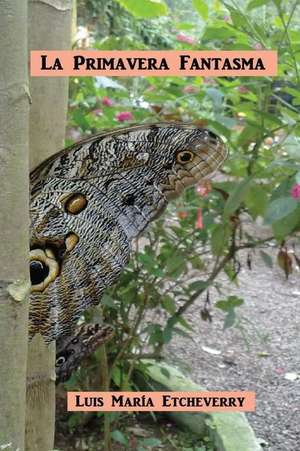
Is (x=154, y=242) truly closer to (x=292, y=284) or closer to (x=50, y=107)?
(x=50, y=107)

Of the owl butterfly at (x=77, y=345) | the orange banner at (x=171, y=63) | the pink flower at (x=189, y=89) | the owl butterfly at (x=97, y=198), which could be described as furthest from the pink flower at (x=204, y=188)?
the owl butterfly at (x=97, y=198)

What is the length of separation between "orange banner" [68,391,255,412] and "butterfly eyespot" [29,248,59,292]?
19.8 inches

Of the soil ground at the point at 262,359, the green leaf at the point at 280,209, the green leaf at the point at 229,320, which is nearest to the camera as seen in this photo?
the green leaf at the point at 280,209

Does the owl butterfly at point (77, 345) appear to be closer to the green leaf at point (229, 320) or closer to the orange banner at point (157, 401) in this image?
the orange banner at point (157, 401)

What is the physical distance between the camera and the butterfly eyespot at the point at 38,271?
0.64 m

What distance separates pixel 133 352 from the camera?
1741mm

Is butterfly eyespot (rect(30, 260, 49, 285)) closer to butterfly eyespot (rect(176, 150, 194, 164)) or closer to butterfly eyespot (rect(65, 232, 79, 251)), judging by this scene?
butterfly eyespot (rect(65, 232, 79, 251))

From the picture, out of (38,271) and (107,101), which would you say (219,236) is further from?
(38,271)

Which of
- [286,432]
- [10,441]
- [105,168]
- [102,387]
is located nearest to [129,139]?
[105,168]

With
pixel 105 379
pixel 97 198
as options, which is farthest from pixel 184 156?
pixel 105 379

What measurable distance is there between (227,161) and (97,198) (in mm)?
685

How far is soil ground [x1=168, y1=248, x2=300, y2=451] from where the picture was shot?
1876 mm

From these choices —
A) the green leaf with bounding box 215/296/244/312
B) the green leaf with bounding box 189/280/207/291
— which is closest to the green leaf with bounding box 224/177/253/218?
the green leaf with bounding box 189/280/207/291

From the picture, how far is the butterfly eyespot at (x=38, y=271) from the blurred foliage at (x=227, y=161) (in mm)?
439
